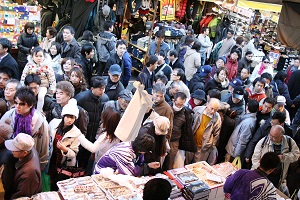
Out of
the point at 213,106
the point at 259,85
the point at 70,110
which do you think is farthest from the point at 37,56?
the point at 259,85

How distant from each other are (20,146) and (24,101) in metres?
0.71

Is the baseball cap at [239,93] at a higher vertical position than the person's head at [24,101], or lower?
lower

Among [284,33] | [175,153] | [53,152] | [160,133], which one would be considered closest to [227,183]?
[160,133]

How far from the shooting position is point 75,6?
9.84m

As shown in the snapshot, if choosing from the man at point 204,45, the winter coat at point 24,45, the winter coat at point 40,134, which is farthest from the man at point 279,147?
the man at point 204,45

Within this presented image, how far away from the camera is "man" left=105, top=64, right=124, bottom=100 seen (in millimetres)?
5516

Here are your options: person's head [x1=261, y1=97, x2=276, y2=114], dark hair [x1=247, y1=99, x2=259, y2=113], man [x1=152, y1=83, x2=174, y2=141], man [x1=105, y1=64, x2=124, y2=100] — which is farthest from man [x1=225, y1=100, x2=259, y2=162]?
man [x1=105, y1=64, x2=124, y2=100]

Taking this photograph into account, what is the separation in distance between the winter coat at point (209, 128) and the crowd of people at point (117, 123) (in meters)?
0.02

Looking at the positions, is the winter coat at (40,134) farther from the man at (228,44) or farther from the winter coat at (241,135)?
the man at (228,44)

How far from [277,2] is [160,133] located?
2006 millimetres

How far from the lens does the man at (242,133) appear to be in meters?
5.34

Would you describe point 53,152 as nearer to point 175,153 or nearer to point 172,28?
point 175,153

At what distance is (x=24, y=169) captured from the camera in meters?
3.24

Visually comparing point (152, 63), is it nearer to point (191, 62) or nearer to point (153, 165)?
point (191, 62)
